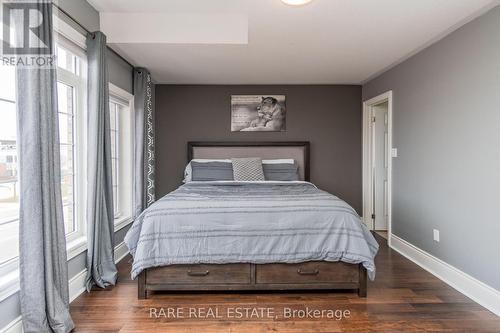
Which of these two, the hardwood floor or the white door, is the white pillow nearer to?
the white door

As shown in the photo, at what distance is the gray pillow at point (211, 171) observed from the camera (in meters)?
4.88

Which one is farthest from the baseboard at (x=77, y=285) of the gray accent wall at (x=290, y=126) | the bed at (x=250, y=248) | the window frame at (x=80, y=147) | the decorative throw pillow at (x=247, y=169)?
the gray accent wall at (x=290, y=126)

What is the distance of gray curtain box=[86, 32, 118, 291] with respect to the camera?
2848mm

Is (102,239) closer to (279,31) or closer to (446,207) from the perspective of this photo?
(279,31)

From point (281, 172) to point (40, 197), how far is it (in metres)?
3.47

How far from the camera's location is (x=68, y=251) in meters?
2.65

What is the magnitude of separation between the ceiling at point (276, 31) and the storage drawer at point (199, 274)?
7.00 ft

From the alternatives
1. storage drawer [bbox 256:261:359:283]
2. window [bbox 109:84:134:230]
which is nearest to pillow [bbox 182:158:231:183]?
window [bbox 109:84:134:230]

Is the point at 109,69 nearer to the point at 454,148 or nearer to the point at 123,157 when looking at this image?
the point at 123,157

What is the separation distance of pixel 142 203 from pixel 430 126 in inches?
136

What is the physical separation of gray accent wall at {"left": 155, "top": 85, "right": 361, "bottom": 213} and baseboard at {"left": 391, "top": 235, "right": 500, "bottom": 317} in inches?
68.1

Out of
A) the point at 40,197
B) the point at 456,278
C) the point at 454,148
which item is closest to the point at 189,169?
the point at 40,197

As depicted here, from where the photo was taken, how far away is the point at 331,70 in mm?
4598

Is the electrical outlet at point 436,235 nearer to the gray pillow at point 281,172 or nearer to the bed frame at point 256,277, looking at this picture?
the bed frame at point 256,277
